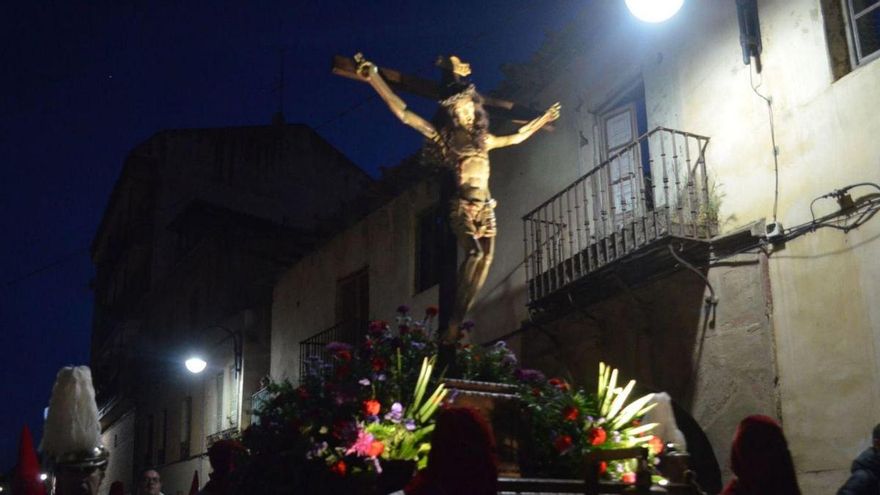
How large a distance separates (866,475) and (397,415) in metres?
3.15

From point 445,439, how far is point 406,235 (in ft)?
40.0

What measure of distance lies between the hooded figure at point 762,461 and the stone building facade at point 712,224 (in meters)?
3.99

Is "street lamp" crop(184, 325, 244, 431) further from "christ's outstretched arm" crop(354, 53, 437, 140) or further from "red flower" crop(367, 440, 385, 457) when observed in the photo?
"red flower" crop(367, 440, 385, 457)

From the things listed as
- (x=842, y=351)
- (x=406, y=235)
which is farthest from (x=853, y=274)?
(x=406, y=235)

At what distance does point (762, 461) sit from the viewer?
4.48m

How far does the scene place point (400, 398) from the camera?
6.37m

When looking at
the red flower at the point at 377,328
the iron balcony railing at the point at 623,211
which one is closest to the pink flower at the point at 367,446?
the red flower at the point at 377,328

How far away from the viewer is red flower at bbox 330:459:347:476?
5973 mm

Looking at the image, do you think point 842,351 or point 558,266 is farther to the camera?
point 558,266

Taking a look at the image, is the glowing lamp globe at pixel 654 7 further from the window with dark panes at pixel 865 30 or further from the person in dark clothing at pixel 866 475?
the person in dark clothing at pixel 866 475

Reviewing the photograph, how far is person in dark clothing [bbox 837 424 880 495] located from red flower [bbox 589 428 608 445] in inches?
61.3

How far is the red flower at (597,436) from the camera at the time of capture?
20.9ft

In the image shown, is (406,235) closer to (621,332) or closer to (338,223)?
(338,223)

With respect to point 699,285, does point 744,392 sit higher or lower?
lower
